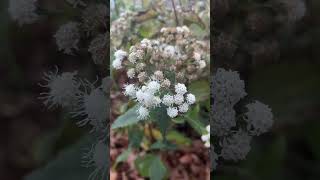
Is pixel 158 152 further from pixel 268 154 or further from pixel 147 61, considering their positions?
pixel 268 154

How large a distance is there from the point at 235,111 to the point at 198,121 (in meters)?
0.35

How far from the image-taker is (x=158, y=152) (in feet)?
4.29

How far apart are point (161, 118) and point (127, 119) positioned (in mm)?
101

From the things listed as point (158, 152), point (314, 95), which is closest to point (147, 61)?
point (158, 152)

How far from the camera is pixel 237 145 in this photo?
895 mm

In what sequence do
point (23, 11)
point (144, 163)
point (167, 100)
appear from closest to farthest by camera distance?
point (23, 11), point (167, 100), point (144, 163)

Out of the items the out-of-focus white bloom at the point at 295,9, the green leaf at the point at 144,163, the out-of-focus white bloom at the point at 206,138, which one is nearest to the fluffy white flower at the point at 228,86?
the out-of-focus white bloom at the point at 295,9

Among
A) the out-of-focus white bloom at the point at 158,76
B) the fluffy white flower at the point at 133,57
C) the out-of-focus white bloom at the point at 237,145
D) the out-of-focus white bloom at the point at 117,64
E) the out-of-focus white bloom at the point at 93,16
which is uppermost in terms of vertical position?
the out-of-focus white bloom at the point at 93,16

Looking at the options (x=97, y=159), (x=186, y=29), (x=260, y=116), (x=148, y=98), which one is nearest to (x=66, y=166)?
(x=97, y=159)

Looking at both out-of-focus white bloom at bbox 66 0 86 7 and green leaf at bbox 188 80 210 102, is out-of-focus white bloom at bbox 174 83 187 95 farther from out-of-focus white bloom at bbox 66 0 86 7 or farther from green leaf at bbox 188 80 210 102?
out-of-focus white bloom at bbox 66 0 86 7

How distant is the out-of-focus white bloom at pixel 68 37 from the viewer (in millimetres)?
870

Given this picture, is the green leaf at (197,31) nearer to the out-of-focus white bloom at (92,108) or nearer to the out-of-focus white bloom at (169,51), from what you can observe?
the out-of-focus white bloom at (169,51)

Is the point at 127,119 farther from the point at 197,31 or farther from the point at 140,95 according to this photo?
the point at 197,31

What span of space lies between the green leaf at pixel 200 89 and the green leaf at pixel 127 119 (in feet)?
0.55
